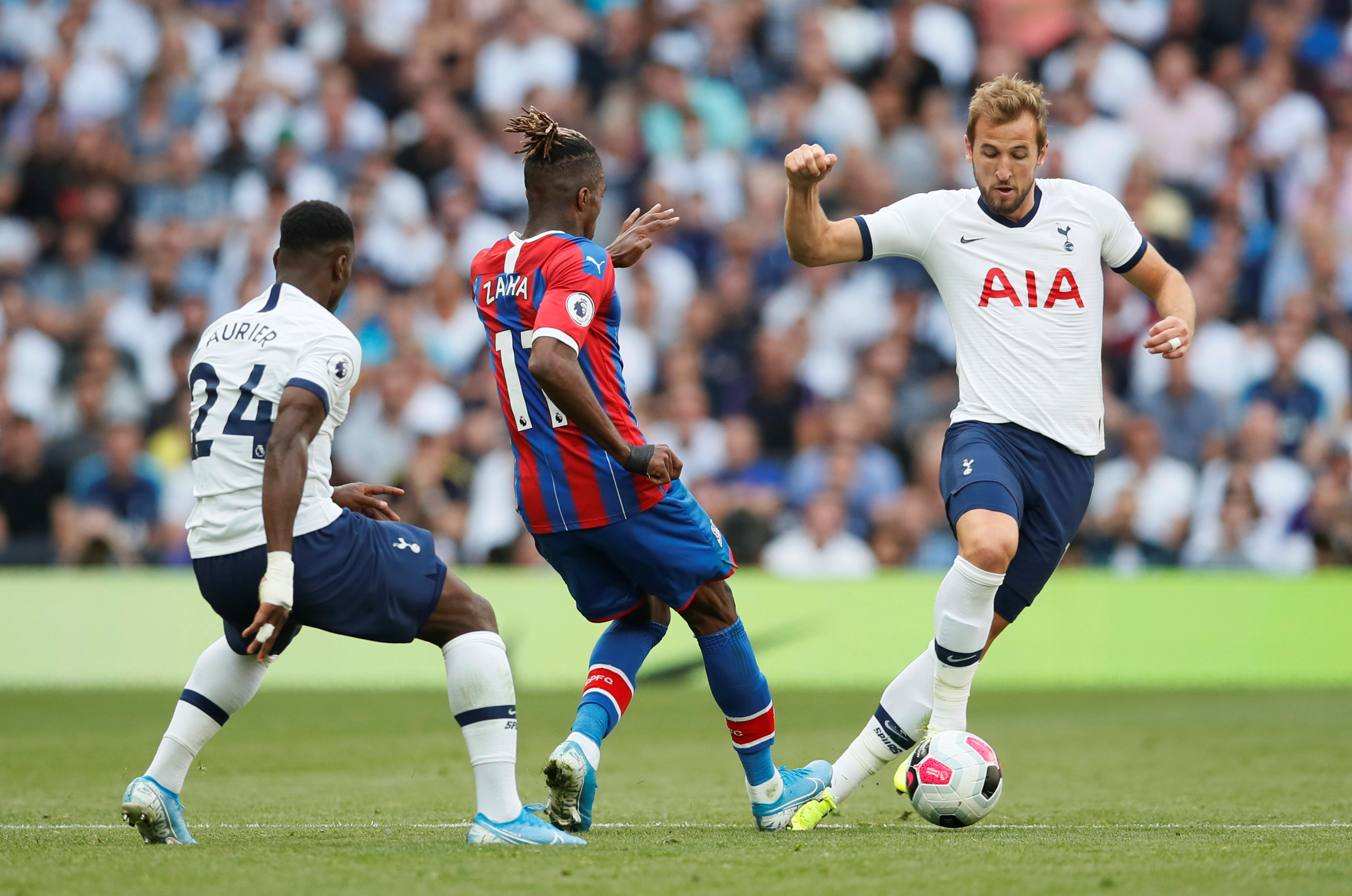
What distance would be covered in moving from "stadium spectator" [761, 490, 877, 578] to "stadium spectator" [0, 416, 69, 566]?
18.9ft

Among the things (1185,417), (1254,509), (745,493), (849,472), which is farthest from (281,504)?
(1185,417)

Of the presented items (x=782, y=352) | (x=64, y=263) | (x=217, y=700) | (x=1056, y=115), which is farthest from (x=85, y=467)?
(x=1056, y=115)

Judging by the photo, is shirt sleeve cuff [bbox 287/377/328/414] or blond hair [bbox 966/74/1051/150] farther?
blond hair [bbox 966/74/1051/150]

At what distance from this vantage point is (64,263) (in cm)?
1558

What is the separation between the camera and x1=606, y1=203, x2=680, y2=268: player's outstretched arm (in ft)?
20.2

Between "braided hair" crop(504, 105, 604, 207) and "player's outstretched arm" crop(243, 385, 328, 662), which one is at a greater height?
"braided hair" crop(504, 105, 604, 207)

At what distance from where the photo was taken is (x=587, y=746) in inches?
221

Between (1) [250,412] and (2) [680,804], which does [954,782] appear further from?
(1) [250,412]

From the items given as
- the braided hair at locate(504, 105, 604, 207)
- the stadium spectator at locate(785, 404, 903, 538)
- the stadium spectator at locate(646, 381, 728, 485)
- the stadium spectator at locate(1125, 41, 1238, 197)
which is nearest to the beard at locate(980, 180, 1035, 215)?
the braided hair at locate(504, 105, 604, 207)

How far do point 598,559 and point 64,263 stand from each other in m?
11.5

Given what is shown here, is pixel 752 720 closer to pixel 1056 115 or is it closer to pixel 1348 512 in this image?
pixel 1348 512

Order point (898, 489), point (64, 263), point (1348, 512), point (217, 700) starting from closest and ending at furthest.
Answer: point (217, 700), point (1348, 512), point (898, 489), point (64, 263)

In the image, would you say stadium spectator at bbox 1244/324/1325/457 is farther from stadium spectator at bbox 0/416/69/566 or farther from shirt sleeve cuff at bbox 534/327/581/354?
stadium spectator at bbox 0/416/69/566

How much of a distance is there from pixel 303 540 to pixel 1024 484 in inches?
104
